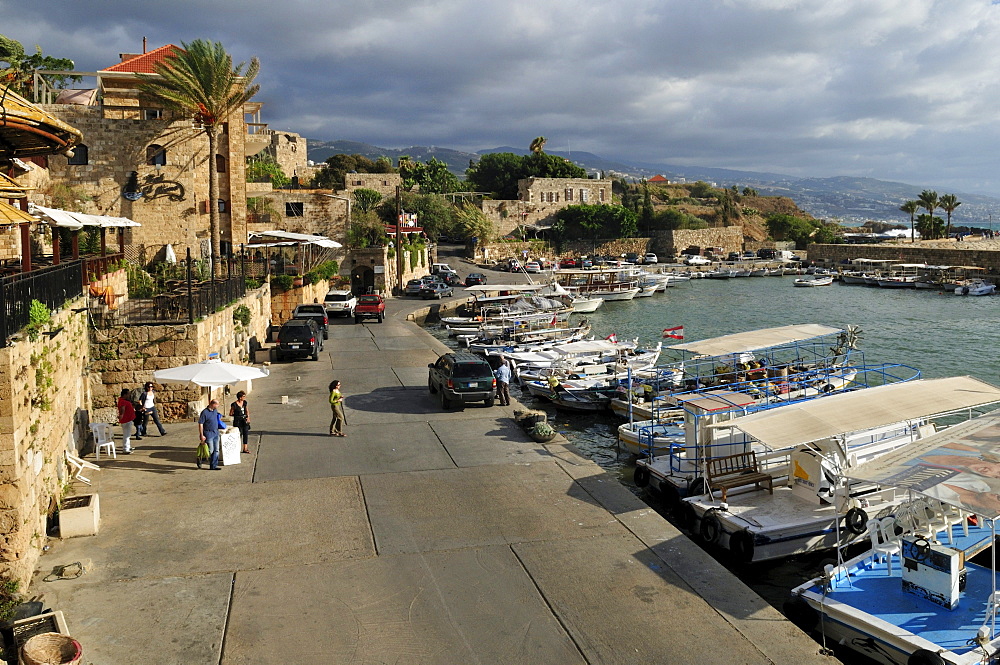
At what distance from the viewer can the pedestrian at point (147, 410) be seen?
18312 millimetres

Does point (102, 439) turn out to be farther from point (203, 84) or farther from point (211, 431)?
point (203, 84)

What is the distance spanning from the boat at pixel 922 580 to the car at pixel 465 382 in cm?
1135

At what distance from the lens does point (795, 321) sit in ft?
175

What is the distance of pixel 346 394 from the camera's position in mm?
23875

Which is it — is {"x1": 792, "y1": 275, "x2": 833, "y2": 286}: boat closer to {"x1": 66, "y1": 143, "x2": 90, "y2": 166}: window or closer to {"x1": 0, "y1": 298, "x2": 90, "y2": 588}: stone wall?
{"x1": 66, "y1": 143, "x2": 90, "y2": 166}: window

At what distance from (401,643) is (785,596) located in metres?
7.07

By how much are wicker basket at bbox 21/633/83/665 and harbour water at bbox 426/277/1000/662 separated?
1010cm

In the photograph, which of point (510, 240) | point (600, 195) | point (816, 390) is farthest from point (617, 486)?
point (600, 195)

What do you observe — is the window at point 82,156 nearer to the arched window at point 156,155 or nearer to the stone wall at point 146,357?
the arched window at point 156,155

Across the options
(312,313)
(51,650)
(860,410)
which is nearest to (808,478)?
(860,410)

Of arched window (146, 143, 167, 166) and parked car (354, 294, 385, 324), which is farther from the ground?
arched window (146, 143, 167, 166)

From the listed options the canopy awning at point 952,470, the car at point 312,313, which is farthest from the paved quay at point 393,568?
the car at point 312,313

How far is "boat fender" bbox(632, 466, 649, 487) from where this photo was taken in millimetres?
17969

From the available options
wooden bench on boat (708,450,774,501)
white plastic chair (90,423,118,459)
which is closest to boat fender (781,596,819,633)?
wooden bench on boat (708,450,774,501)
